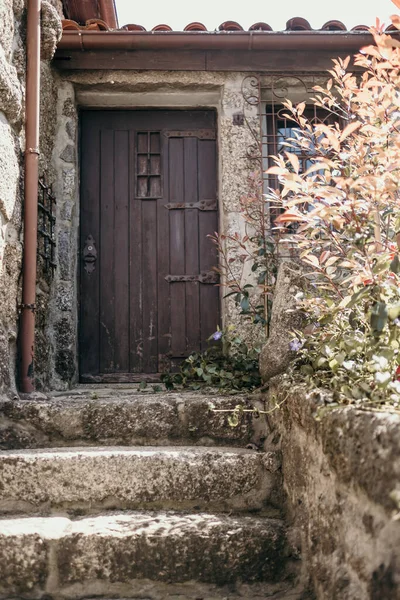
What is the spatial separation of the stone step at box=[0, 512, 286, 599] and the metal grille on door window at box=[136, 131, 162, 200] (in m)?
3.06

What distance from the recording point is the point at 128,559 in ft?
6.11

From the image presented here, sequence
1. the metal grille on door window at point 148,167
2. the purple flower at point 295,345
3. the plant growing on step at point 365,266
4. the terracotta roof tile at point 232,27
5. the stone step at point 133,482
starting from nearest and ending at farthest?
1. the plant growing on step at point 365,266
2. the stone step at point 133,482
3. the purple flower at point 295,345
4. the terracotta roof tile at point 232,27
5. the metal grille on door window at point 148,167

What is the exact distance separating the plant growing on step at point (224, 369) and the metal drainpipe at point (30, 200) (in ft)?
3.00

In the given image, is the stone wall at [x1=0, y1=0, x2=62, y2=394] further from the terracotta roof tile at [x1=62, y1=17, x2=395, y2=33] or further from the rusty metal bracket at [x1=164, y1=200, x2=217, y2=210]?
the rusty metal bracket at [x1=164, y1=200, x2=217, y2=210]

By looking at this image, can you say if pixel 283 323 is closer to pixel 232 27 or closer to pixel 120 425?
pixel 120 425

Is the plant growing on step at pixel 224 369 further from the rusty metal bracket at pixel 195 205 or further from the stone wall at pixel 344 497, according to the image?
the stone wall at pixel 344 497

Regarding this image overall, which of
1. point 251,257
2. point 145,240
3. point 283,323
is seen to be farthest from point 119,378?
point 283,323

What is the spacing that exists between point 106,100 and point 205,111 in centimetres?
74

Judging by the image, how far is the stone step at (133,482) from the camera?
2145 mm

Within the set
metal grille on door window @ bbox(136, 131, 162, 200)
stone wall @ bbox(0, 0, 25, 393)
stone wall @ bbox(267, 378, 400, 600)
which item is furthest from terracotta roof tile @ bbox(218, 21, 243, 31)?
stone wall @ bbox(267, 378, 400, 600)

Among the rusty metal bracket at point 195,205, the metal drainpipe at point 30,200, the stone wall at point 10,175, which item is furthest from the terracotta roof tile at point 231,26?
the stone wall at point 10,175

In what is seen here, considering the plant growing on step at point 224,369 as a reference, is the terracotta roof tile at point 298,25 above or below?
above

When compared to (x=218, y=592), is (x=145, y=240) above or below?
above

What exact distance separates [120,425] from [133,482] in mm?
421
